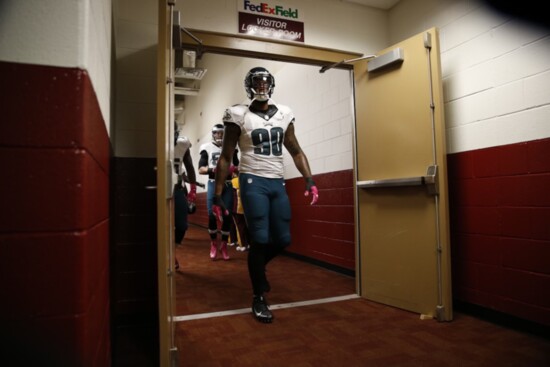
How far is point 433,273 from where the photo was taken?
234 cm

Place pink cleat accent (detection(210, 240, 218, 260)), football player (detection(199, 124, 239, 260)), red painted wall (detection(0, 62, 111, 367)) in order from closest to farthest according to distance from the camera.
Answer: red painted wall (detection(0, 62, 111, 367)) < football player (detection(199, 124, 239, 260)) < pink cleat accent (detection(210, 240, 218, 260))

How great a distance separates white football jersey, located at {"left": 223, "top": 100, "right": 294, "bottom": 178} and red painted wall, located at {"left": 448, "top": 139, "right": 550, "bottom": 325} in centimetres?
128

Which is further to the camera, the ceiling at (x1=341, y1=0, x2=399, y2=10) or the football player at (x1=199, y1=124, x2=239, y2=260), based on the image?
the football player at (x1=199, y1=124, x2=239, y2=260)

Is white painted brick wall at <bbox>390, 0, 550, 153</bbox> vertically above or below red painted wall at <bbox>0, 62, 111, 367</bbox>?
above

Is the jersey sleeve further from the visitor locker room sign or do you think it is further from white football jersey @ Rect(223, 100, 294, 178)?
the visitor locker room sign

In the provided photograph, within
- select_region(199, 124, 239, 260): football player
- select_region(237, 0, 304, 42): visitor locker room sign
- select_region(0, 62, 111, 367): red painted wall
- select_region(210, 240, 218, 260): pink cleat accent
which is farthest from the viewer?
select_region(210, 240, 218, 260): pink cleat accent

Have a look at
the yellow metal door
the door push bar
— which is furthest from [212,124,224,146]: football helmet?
the door push bar

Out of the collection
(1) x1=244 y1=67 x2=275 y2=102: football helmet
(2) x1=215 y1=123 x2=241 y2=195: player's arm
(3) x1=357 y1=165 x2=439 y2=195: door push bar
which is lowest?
(3) x1=357 y1=165 x2=439 y2=195: door push bar

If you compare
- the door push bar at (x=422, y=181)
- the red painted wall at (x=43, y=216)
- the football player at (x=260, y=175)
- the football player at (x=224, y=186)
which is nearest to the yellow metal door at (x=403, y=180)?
the door push bar at (x=422, y=181)

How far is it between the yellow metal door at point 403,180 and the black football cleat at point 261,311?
0.91 meters

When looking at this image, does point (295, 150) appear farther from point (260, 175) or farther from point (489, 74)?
point (489, 74)

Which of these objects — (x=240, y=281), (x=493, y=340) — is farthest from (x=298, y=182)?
(x=493, y=340)

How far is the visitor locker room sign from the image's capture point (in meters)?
2.63

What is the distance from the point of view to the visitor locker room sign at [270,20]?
2.63 meters
